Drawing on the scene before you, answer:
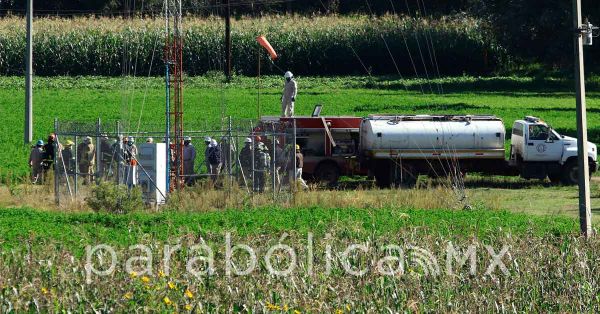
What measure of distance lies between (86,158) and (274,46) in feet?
138

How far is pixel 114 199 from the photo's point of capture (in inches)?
1053

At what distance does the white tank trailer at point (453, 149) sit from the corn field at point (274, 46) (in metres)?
31.5

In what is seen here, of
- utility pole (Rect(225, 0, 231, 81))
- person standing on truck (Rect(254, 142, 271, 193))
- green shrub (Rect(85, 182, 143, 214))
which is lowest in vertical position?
green shrub (Rect(85, 182, 143, 214))

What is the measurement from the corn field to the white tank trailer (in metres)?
31.5

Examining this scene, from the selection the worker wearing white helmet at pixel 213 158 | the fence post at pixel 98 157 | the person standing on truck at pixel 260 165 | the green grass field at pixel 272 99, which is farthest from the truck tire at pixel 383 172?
the fence post at pixel 98 157

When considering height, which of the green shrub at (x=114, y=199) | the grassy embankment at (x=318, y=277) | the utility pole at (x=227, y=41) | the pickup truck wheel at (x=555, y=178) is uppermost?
the utility pole at (x=227, y=41)

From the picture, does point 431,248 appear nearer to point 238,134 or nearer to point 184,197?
point 184,197

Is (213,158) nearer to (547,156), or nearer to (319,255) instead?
(547,156)

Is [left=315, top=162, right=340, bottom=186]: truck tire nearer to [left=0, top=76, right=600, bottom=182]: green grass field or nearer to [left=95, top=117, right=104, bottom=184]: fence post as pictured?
[left=0, top=76, right=600, bottom=182]: green grass field

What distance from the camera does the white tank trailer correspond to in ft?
118

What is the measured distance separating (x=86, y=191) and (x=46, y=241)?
11882 mm

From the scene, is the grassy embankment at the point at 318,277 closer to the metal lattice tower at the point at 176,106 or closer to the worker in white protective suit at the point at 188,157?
the metal lattice tower at the point at 176,106

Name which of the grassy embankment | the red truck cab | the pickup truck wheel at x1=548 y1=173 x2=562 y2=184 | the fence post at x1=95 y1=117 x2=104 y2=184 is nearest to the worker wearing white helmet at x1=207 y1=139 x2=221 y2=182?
the fence post at x1=95 y1=117 x2=104 y2=184

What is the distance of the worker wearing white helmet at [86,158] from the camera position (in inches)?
1223
